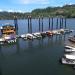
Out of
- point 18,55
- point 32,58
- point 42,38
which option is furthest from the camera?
point 42,38

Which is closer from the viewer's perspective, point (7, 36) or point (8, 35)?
point (7, 36)

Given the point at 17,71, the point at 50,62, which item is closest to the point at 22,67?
the point at 17,71

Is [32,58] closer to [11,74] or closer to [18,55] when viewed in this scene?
[18,55]

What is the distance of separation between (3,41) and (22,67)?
3989cm

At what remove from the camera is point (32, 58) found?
6347 centimetres

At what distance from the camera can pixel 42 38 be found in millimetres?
106000

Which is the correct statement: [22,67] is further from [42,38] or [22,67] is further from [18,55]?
[42,38]

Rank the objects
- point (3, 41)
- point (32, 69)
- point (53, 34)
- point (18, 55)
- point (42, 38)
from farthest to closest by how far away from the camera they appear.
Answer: point (53, 34) < point (42, 38) < point (3, 41) < point (18, 55) < point (32, 69)

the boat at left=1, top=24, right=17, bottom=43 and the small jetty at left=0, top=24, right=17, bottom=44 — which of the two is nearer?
the small jetty at left=0, top=24, right=17, bottom=44

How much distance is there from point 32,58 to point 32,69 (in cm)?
1122

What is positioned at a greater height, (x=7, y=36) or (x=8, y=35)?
(x=8, y=35)

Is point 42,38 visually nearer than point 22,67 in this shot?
No

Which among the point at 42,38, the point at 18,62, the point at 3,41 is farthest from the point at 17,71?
the point at 42,38

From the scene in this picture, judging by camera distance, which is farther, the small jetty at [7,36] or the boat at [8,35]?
the boat at [8,35]
